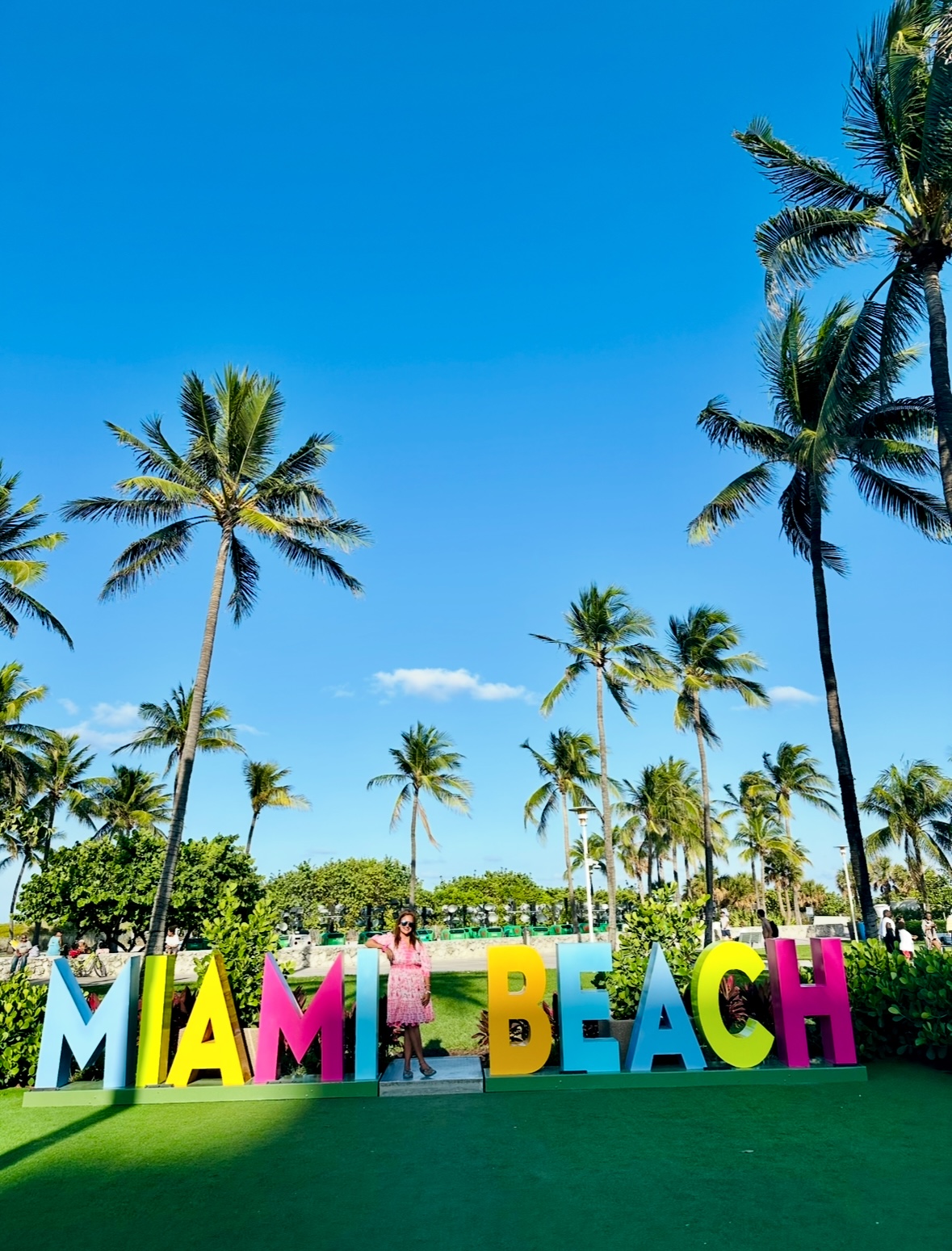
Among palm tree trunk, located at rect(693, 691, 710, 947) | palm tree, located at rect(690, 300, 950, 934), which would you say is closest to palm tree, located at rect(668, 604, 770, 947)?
palm tree trunk, located at rect(693, 691, 710, 947)

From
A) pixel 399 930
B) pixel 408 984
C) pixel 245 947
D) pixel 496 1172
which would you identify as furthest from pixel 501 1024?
pixel 245 947

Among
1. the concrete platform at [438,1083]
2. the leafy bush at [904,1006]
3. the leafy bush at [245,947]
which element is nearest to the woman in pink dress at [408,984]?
the concrete platform at [438,1083]

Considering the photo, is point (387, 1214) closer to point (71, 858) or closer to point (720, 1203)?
point (720, 1203)

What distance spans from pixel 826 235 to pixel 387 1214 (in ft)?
44.7

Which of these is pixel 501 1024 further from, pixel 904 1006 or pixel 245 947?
pixel 904 1006

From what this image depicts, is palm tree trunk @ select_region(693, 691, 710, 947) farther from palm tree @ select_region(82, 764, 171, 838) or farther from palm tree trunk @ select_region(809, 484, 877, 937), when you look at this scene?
palm tree @ select_region(82, 764, 171, 838)

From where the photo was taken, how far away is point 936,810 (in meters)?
43.7

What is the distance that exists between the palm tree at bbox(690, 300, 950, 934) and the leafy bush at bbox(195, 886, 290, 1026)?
33.5 ft

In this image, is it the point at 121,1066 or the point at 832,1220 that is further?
the point at 121,1066

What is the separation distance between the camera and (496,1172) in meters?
6.12

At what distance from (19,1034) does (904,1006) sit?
10.7 meters

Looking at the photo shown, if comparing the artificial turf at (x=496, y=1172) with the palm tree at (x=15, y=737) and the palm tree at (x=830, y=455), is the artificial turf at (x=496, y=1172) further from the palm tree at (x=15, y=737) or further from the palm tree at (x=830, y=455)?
the palm tree at (x=15, y=737)

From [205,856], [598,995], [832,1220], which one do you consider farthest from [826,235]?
[205,856]

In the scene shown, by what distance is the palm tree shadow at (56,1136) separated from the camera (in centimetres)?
700
